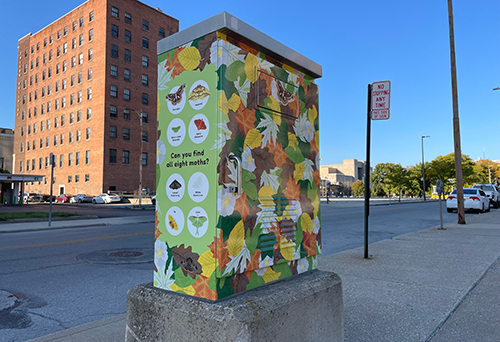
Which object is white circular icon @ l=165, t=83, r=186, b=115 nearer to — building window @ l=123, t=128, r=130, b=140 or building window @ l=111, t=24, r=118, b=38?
building window @ l=123, t=128, r=130, b=140

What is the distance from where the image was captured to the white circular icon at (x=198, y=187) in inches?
90.7

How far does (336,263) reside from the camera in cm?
695

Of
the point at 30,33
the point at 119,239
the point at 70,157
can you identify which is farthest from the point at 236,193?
the point at 30,33

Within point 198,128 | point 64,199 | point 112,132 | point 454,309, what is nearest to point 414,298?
point 454,309

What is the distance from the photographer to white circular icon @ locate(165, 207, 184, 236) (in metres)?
2.42

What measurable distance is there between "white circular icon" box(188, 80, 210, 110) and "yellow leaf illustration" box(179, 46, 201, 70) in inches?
5.4

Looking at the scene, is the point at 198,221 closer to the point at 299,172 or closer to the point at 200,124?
the point at 200,124

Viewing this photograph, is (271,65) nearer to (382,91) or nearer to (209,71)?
(209,71)

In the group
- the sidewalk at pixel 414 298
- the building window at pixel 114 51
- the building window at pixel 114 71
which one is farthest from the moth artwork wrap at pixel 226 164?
the building window at pixel 114 51

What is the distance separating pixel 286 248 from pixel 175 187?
3.13 feet

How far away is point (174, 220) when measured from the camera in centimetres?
246

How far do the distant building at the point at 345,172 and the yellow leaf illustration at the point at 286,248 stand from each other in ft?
563

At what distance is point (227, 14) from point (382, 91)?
579 centimetres

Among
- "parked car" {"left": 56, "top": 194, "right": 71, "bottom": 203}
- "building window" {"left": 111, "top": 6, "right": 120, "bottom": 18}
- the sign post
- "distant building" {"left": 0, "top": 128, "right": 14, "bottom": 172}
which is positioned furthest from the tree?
the sign post
